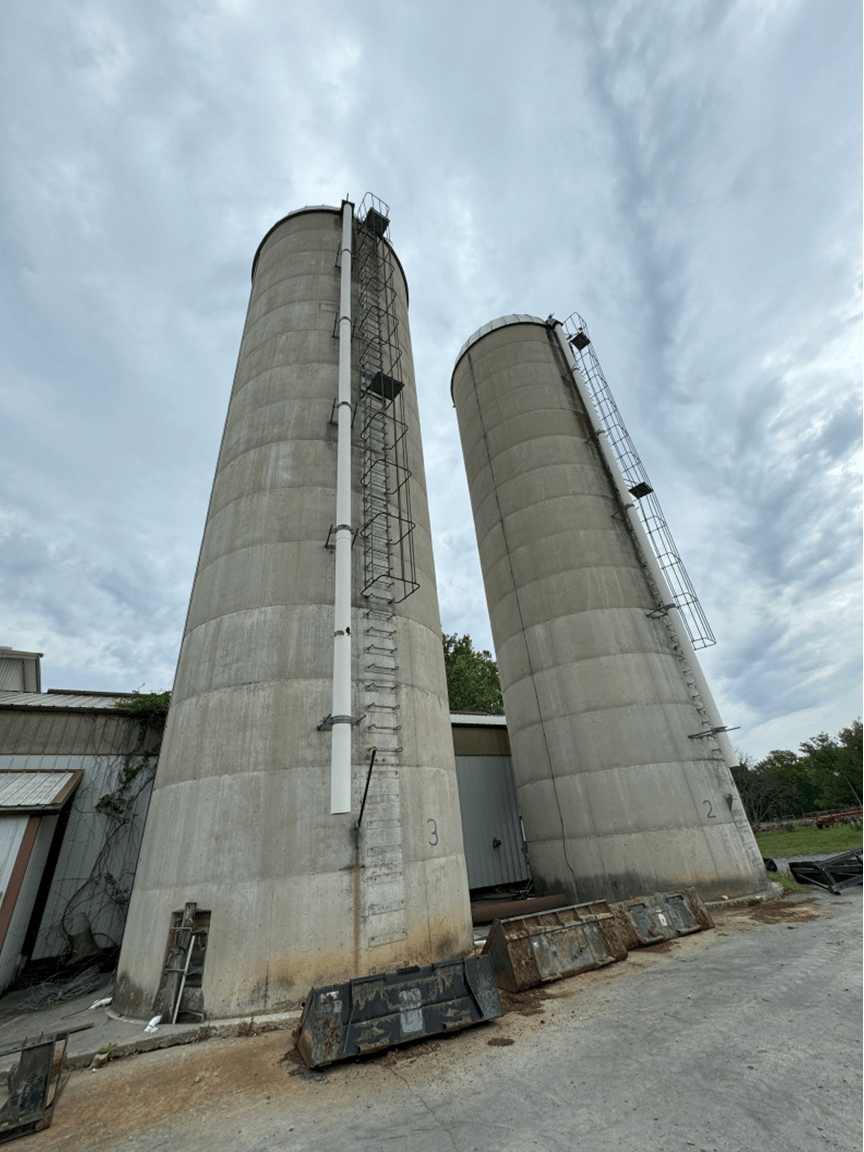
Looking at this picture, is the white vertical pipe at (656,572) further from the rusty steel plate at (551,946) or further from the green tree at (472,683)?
the green tree at (472,683)

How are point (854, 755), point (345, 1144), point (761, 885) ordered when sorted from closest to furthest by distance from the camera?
point (345, 1144) < point (761, 885) < point (854, 755)

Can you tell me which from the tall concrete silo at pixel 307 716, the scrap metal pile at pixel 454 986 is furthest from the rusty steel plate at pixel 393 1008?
the tall concrete silo at pixel 307 716

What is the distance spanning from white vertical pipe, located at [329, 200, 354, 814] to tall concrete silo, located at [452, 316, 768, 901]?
9325 millimetres

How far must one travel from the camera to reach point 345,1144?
4809mm

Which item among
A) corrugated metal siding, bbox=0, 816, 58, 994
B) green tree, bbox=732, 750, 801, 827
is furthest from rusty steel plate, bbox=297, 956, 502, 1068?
green tree, bbox=732, 750, 801, 827

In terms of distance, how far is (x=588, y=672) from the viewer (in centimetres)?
1711

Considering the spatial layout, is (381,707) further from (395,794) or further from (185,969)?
(185,969)

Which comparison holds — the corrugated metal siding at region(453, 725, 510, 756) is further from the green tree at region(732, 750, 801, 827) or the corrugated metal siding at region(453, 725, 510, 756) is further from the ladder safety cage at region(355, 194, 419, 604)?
the green tree at region(732, 750, 801, 827)

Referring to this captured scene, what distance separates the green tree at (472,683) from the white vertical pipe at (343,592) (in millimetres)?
28004

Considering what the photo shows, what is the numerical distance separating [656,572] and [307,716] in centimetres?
1386

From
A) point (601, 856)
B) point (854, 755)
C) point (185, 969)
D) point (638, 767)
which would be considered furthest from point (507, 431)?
point (854, 755)

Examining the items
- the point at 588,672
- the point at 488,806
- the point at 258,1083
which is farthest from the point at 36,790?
the point at 588,672

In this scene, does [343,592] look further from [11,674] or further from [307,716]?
[11,674]

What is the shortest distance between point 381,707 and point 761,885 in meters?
12.9
